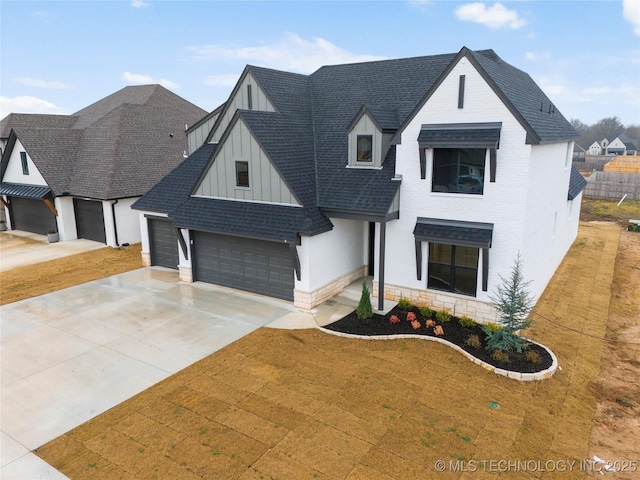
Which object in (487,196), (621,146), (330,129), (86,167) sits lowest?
(487,196)

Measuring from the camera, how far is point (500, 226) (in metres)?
14.0

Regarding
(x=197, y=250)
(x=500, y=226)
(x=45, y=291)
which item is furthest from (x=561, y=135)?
(x=45, y=291)

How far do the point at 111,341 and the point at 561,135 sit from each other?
57.8 feet

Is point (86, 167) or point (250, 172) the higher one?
point (86, 167)

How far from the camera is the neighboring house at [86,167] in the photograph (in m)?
25.9

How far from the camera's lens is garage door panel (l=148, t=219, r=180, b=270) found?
819 inches

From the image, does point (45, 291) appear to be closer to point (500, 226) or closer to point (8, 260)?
point (8, 260)

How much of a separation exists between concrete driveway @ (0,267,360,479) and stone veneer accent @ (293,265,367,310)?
0.31 m

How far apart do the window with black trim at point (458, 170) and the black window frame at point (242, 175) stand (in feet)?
23.2

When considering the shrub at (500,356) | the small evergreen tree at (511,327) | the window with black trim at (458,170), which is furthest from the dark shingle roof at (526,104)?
the shrub at (500,356)

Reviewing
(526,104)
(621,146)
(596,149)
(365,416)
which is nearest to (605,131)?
(596,149)

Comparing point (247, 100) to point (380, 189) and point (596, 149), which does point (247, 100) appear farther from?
point (596, 149)

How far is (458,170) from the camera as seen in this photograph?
14.5 meters

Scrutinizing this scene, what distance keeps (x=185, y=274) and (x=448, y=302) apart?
36.7 feet
